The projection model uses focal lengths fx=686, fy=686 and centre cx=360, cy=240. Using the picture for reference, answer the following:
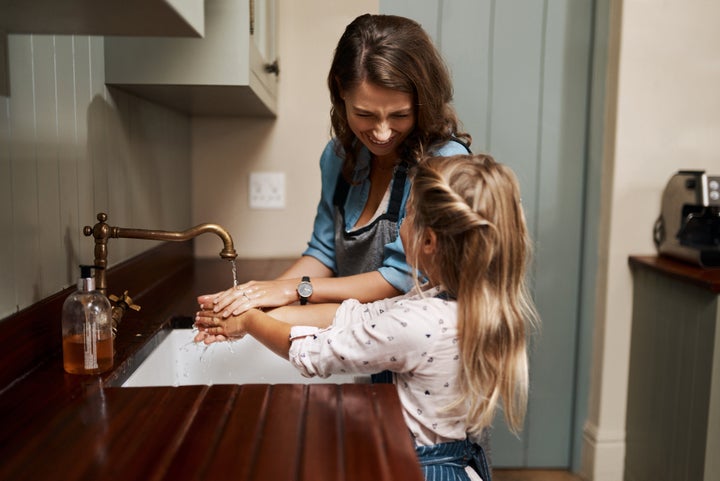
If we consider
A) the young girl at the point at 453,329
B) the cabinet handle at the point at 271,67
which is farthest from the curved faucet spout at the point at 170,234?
the cabinet handle at the point at 271,67

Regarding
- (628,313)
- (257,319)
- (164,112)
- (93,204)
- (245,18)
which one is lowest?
(628,313)

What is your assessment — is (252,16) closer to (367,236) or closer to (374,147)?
(374,147)

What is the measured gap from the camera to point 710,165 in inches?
87.4

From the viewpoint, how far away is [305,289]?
1.37 meters

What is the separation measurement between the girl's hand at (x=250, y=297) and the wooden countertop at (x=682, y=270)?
1135 mm

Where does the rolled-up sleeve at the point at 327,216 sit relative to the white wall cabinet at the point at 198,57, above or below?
below

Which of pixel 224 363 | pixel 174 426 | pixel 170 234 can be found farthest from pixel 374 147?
pixel 174 426

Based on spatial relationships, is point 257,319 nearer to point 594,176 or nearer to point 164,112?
point 164,112

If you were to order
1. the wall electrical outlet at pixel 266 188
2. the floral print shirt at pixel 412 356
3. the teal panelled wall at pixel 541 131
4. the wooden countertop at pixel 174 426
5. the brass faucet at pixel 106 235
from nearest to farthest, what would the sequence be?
the wooden countertop at pixel 174 426
the floral print shirt at pixel 412 356
the brass faucet at pixel 106 235
the teal panelled wall at pixel 541 131
the wall electrical outlet at pixel 266 188

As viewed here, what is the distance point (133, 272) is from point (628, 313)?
5.14 feet

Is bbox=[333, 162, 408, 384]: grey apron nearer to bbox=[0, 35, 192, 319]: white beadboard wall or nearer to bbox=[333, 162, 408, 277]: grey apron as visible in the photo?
bbox=[333, 162, 408, 277]: grey apron

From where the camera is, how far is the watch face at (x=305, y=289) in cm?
137

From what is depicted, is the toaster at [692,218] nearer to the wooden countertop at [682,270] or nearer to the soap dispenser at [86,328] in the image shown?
the wooden countertop at [682,270]

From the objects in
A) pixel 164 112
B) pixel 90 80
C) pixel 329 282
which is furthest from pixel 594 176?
pixel 90 80
